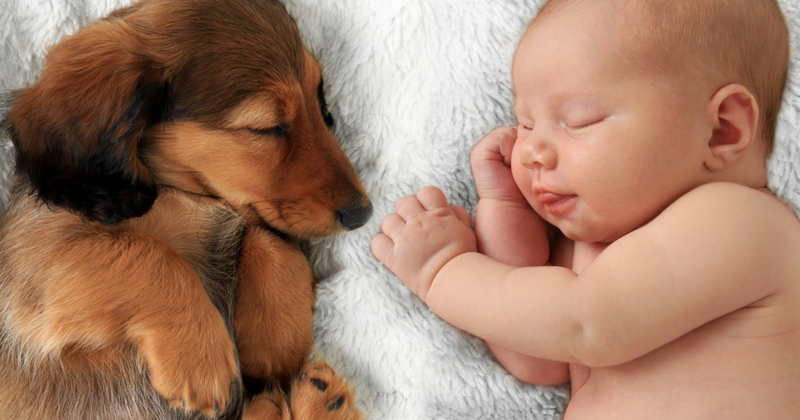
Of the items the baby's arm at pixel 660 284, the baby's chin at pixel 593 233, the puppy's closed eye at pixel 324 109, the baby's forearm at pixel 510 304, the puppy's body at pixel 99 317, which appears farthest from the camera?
the puppy's closed eye at pixel 324 109

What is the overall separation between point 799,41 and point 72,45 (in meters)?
2.12

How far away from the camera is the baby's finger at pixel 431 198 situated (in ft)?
6.02

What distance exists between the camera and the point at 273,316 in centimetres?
182

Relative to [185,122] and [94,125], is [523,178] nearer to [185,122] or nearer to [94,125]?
[185,122]

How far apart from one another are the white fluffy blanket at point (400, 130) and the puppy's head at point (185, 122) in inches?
8.2

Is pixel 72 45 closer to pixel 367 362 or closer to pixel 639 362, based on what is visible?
pixel 367 362

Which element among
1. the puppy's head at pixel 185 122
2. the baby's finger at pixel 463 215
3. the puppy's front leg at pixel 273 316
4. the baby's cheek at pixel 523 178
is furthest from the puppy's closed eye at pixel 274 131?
the baby's cheek at pixel 523 178

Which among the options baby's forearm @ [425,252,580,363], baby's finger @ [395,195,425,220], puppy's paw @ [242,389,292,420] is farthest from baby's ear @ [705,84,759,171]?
puppy's paw @ [242,389,292,420]

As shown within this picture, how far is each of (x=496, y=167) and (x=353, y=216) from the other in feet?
1.60

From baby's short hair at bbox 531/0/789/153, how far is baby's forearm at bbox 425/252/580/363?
554 mm

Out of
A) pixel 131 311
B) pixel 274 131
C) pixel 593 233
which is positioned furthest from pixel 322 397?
pixel 593 233

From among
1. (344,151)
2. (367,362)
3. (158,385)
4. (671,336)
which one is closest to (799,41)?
(671,336)

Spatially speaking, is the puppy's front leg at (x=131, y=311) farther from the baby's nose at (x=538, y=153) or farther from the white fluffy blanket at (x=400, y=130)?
the baby's nose at (x=538, y=153)

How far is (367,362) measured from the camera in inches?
71.3
